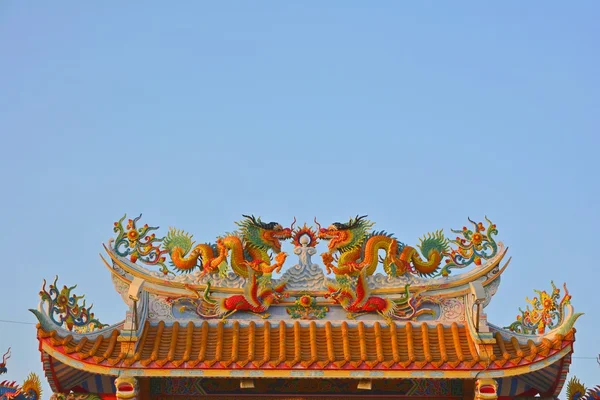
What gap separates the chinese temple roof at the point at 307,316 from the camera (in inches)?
563

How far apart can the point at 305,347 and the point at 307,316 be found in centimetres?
72

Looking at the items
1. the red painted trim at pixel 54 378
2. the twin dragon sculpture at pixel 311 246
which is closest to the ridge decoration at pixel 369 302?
the twin dragon sculpture at pixel 311 246

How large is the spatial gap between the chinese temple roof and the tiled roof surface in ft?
0.06

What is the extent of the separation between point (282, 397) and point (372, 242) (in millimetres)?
2458

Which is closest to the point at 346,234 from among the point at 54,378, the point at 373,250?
the point at 373,250

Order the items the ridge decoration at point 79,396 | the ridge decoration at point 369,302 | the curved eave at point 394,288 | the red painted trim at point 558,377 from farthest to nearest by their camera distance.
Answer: the curved eave at point 394,288, the ridge decoration at point 369,302, the ridge decoration at point 79,396, the red painted trim at point 558,377

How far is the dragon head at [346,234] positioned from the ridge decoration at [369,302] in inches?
20.5

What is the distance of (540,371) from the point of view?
1467cm

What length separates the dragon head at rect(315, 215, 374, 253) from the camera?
1591 cm

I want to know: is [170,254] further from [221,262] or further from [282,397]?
[282,397]

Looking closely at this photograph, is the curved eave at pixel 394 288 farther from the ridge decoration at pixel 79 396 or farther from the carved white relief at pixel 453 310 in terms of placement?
the ridge decoration at pixel 79 396

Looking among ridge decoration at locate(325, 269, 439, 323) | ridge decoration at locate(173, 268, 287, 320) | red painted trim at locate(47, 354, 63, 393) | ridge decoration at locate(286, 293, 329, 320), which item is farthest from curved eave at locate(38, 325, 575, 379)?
ridge decoration at locate(173, 268, 287, 320)

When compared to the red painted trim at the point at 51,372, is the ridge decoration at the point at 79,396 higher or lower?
lower

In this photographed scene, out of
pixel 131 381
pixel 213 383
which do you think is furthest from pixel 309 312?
pixel 131 381
